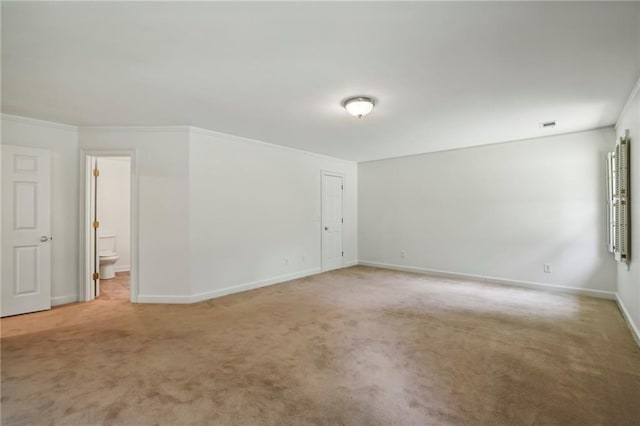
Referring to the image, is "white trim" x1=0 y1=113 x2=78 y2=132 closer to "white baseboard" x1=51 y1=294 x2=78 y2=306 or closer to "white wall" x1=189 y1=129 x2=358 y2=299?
"white wall" x1=189 y1=129 x2=358 y2=299

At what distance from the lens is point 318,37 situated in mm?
2115

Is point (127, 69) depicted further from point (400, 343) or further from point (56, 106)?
point (400, 343)

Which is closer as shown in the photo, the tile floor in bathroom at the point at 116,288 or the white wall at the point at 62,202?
the white wall at the point at 62,202

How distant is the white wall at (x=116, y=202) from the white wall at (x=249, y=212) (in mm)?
3406

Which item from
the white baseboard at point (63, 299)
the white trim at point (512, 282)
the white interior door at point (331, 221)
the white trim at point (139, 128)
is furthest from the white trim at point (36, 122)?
the white trim at point (512, 282)

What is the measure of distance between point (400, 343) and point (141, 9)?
328 centimetres

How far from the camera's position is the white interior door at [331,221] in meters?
6.47

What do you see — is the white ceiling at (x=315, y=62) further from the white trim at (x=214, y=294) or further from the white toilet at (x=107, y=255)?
the white toilet at (x=107, y=255)

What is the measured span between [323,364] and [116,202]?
249 inches

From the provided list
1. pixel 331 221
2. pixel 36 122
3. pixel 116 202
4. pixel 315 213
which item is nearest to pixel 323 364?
pixel 315 213

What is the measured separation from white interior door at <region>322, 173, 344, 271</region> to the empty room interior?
8 cm

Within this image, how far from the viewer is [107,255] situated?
587cm

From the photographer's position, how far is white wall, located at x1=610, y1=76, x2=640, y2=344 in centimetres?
301

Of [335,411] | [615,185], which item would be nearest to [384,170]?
[615,185]
